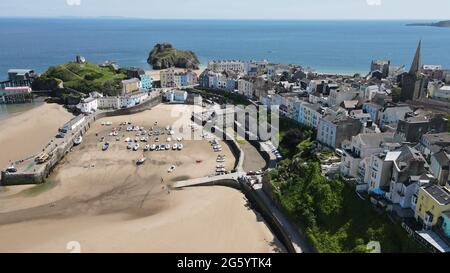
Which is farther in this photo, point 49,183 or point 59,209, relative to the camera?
point 49,183

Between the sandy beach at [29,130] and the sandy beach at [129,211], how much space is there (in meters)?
5.19

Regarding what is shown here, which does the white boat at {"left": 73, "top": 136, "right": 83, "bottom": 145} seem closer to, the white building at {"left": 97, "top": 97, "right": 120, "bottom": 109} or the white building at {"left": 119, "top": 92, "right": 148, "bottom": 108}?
the white building at {"left": 97, "top": 97, "right": 120, "bottom": 109}

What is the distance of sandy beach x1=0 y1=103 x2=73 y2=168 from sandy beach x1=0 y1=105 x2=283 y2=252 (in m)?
5.19

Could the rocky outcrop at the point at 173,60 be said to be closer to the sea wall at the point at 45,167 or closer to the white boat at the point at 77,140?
the sea wall at the point at 45,167

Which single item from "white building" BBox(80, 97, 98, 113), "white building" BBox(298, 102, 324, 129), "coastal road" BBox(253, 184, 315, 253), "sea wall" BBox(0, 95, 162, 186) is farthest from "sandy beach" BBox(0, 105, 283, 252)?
"white building" BBox(80, 97, 98, 113)

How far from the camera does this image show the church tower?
36656 millimetres

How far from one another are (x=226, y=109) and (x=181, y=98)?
11.5 metres

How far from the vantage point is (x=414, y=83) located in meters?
36.8

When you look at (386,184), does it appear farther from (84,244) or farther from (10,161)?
(10,161)

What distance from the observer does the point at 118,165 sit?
31.0m

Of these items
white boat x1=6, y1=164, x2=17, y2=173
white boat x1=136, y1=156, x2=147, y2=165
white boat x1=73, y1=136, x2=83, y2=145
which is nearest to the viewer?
white boat x1=6, y1=164, x2=17, y2=173

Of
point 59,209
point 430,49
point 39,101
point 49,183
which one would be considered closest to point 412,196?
point 59,209

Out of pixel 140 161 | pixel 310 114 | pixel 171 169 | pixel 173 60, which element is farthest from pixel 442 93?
pixel 173 60

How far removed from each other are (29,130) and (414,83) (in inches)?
1602
